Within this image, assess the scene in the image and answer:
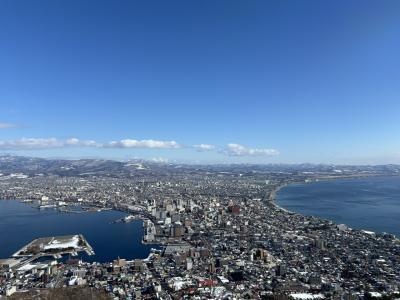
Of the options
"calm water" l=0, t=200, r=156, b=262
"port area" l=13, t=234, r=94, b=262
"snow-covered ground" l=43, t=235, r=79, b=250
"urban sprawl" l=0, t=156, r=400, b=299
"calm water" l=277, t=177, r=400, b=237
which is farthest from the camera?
"calm water" l=277, t=177, r=400, b=237

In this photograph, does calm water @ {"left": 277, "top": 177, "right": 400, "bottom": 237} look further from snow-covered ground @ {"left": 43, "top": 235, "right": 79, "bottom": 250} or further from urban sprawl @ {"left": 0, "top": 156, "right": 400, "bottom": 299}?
snow-covered ground @ {"left": 43, "top": 235, "right": 79, "bottom": 250}

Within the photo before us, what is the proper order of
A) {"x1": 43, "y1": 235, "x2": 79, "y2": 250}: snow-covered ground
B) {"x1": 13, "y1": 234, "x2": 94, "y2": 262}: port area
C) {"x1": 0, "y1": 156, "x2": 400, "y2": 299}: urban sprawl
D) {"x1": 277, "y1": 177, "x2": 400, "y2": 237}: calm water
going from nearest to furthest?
{"x1": 0, "y1": 156, "x2": 400, "y2": 299}: urban sprawl < {"x1": 13, "y1": 234, "x2": 94, "y2": 262}: port area < {"x1": 43, "y1": 235, "x2": 79, "y2": 250}: snow-covered ground < {"x1": 277, "y1": 177, "x2": 400, "y2": 237}: calm water

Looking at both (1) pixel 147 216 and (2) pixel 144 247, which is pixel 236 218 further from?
(2) pixel 144 247

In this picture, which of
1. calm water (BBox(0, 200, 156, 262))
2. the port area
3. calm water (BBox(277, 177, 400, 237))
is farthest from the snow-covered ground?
calm water (BBox(277, 177, 400, 237))

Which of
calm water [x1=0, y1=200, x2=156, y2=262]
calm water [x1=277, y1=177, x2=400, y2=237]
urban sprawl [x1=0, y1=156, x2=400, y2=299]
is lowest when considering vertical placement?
calm water [x1=0, y1=200, x2=156, y2=262]

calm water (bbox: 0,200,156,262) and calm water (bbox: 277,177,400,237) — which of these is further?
calm water (bbox: 277,177,400,237)

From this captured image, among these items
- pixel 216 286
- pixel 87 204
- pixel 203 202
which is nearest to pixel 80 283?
pixel 216 286

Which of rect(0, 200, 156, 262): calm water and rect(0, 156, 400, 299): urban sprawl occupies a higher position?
rect(0, 156, 400, 299): urban sprawl
